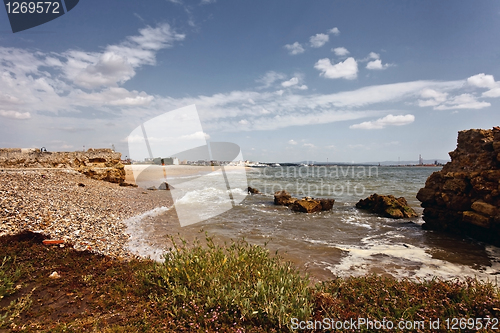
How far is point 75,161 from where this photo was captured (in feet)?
83.1

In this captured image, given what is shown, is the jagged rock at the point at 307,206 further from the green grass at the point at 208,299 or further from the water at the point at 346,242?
the green grass at the point at 208,299

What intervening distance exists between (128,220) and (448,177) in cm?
1745

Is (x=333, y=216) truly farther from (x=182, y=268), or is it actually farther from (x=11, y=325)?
(x=11, y=325)

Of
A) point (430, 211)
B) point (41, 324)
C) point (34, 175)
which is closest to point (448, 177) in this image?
point (430, 211)

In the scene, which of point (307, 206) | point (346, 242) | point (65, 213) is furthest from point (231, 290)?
point (307, 206)

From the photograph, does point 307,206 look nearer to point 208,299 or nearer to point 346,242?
point 346,242

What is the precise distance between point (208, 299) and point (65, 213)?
9951 mm

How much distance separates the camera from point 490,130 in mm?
12297

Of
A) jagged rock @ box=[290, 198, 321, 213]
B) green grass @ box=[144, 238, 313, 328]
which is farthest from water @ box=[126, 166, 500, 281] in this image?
green grass @ box=[144, 238, 313, 328]

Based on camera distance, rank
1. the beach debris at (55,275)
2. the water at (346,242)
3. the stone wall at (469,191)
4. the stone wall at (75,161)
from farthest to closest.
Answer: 1. the stone wall at (75,161)
2. the stone wall at (469,191)
3. the water at (346,242)
4. the beach debris at (55,275)

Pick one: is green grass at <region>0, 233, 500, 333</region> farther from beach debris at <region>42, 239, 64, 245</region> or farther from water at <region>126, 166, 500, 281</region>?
water at <region>126, 166, 500, 281</region>

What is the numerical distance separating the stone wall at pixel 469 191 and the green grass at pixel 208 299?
26.2 feet

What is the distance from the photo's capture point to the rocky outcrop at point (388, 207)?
57.5 feet

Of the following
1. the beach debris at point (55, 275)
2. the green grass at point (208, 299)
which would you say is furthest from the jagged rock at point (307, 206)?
the beach debris at point (55, 275)
